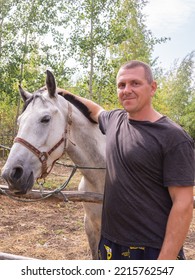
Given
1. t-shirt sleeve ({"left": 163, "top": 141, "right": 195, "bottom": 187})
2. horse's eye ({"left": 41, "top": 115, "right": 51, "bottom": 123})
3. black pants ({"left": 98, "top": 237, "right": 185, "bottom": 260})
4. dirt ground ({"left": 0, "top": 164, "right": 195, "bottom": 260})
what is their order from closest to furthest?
1. t-shirt sleeve ({"left": 163, "top": 141, "right": 195, "bottom": 187})
2. black pants ({"left": 98, "top": 237, "right": 185, "bottom": 260})
3. horse's eye ({"left": 41, "top": 115, "right": 51, "bottom": 123})
4. dirt ground ({"left": 0, "top": 164, "right": 195, "bottom": 260})

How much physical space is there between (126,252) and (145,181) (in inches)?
16.1

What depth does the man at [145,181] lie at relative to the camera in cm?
146

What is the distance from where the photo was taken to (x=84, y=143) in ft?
8.44

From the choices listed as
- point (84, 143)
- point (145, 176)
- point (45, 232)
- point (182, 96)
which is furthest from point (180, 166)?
point (182, 96)

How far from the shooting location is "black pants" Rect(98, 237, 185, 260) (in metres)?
1.58

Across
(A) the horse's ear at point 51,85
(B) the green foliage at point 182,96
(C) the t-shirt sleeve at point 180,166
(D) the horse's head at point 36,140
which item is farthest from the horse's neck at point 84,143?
(B) the green foliage at point 182,96

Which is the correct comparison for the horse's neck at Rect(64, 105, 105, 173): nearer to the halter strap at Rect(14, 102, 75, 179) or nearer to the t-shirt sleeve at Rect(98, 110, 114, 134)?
the halter strap at Rect(14, 102, 75, 179)

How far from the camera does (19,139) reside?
208cm

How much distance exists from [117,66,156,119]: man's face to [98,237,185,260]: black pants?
2.35 feet

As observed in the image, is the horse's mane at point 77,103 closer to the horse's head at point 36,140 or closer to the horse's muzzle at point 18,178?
Result: the horse's head at point 36,140

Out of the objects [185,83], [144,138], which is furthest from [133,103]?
[185,83]

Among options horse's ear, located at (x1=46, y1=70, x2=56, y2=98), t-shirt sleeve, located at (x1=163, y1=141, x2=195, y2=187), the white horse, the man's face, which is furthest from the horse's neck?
t-shirt sleeve, located at (x1=163, y1=141, x2=195, y2=187)

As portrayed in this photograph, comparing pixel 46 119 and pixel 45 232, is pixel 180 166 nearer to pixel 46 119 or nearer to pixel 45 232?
pixel 46 119
